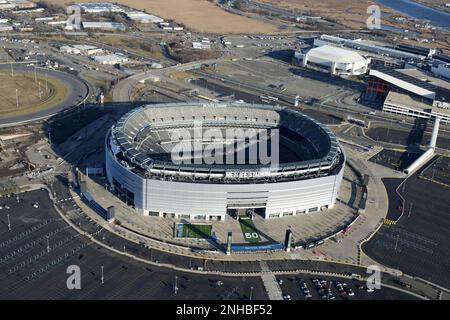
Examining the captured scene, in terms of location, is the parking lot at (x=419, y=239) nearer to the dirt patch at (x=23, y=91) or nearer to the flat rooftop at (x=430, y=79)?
the flat rooftop at (x=430, y=79)

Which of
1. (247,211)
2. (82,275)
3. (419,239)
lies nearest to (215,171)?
(247,211)

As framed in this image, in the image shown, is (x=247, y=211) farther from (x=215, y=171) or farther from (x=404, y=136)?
(x=404, y=136)

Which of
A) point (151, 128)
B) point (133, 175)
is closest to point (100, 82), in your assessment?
point (151, 128)

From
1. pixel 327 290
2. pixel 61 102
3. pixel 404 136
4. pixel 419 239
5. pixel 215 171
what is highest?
pixel 215 171

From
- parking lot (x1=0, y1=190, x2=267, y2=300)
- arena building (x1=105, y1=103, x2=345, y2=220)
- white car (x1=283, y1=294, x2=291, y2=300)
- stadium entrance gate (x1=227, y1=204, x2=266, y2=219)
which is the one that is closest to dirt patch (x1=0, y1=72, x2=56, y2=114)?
arena building (x1=105, y1=103, x2=345, y2=220)

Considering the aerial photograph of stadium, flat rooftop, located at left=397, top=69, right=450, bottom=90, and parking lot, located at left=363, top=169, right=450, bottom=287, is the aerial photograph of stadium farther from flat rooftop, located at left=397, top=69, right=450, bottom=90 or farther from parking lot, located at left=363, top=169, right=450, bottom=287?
flat rooftop, located at left=397, top=69, right=450, bottom=90

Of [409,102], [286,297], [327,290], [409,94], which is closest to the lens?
[286,297]

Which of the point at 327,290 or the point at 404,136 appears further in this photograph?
the point at 404,136

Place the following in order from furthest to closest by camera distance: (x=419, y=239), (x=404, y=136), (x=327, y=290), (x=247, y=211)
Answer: (x=404, y=136) < (x=247, y=211) < (x=419, y=239) < (x=327, y=290)

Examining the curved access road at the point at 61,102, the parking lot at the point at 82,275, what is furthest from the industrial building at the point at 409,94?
the parking lot at the point at 82,275

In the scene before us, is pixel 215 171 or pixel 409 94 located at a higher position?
pixel 409 94
